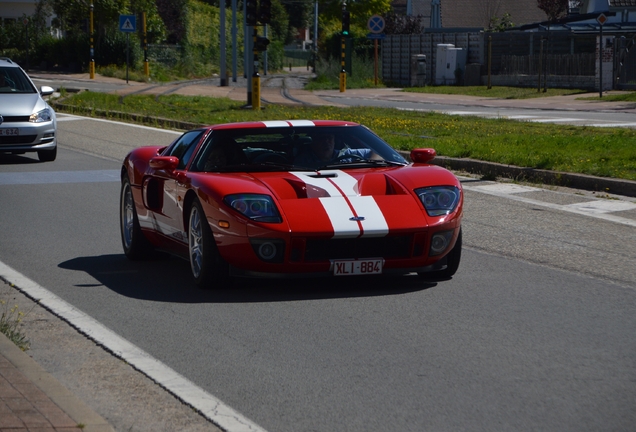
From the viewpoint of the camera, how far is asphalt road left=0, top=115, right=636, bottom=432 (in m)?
4.72

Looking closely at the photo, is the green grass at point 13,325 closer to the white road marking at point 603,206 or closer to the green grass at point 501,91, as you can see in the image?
the white road marking at point 603,206

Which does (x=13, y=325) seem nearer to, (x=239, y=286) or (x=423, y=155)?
(x=239, y=286)

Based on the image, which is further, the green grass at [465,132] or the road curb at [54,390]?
the green grass at [465,132]

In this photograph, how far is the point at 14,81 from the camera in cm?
1817

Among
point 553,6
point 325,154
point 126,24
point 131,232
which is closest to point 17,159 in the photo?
point 131,232

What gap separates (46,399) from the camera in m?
4.55

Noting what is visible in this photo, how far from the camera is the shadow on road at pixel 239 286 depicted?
Result: 7.19m

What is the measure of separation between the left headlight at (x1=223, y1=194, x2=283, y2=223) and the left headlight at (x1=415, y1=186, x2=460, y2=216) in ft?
3.40

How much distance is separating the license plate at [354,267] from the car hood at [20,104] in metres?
11.3

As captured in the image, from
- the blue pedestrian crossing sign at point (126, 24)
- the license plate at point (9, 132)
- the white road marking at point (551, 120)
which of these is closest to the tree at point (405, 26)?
the blue pedestrian crossing sign at point (126, 24)

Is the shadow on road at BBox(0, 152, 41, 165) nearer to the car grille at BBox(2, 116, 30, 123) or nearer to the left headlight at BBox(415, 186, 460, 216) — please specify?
the car grille at BBox(2, 116, 30, 123)

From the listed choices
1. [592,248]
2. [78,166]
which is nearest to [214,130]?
[592,248]

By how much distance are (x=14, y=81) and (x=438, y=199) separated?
12578 mm

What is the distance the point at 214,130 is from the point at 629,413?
171 inches
